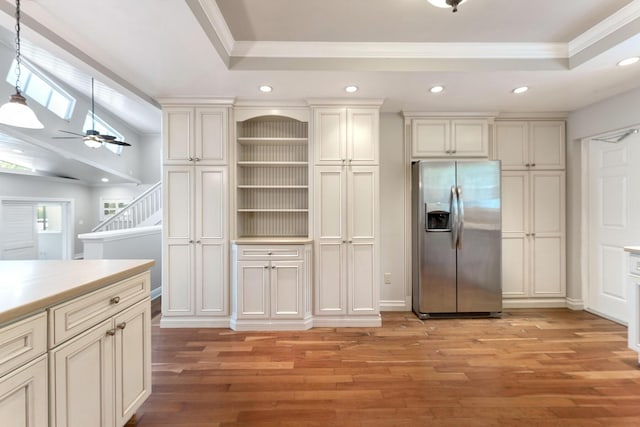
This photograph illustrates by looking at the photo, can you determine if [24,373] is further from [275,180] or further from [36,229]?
[36,229]

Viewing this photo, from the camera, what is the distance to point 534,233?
12.2 feet

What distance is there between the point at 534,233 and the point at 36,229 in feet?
34.1

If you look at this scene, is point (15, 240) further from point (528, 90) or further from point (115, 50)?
point (528, 90)

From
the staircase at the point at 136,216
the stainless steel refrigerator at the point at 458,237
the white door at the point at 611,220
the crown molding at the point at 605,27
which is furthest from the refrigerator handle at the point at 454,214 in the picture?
the staircase at the point at 136,216

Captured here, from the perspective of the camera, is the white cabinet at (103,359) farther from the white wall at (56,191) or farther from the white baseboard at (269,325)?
the white wall at (56,191)

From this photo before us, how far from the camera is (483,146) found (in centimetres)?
358

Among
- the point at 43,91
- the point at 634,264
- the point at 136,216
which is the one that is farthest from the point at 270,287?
the point at 43,91

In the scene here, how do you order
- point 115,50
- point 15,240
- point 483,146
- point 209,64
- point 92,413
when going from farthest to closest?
point 15,240
point 483,146
point 209,64
point 115,50
point 92,413

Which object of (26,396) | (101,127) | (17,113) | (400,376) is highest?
(101,127)

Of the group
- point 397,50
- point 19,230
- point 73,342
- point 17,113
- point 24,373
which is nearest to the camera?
point 24,373

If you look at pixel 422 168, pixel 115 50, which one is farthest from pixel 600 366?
pixel 115 50

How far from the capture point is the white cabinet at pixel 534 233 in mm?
3713

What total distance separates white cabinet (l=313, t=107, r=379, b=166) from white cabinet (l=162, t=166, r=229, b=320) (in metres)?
1.11

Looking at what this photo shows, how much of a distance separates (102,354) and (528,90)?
13.1 feet
